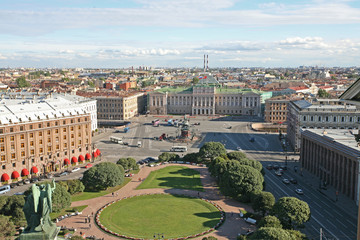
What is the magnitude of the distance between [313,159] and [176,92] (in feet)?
378

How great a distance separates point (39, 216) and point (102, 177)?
1960 inches

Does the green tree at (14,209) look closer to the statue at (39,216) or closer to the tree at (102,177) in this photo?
the tree at (102,177)

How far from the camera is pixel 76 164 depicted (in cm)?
8994

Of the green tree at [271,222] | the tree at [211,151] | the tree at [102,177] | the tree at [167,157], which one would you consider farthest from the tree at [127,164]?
the green tree at [271,222]

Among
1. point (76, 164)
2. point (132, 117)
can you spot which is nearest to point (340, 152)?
point (76, 164)

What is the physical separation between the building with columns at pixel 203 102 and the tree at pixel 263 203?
5050 inches

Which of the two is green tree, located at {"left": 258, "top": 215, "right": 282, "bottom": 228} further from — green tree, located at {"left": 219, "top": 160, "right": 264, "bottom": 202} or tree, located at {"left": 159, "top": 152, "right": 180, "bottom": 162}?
tree, located at {"left": 159, "top": 152, "right": 180, "bottom": 162}

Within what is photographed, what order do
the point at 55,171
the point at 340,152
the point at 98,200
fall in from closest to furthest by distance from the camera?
the point at 98,200, the point at 340,152, the point at 55,171

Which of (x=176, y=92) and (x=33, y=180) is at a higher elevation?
(x=176, y=92)

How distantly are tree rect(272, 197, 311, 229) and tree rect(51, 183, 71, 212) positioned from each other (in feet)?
109

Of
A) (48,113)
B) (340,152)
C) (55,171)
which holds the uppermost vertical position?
(48,113)

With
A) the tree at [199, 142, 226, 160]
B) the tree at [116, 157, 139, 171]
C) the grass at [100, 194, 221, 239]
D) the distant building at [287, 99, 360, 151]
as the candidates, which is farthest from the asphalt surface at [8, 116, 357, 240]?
the grass at [100, 194, 221, 239]

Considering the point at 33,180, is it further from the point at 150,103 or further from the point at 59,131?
the point at 150,103

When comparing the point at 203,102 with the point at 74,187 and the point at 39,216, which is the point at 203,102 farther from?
the point at 39,216
